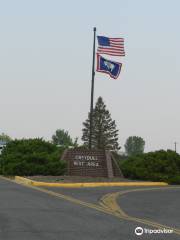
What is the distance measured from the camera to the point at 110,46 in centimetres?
3447

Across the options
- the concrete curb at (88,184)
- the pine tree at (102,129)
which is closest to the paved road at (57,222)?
the concrete curb at (88,184)

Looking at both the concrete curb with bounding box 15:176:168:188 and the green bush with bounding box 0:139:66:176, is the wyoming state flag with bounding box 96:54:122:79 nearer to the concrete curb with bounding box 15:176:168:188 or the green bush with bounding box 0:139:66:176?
the green bush with bounding box 0:139:66:176

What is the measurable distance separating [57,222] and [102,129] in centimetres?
12456

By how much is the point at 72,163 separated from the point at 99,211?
1614cm

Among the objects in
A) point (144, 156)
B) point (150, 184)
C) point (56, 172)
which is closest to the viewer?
point (150, 184)

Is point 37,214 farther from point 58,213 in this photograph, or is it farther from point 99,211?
point 99,211

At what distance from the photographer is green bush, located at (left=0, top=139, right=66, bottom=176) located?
96.7ft

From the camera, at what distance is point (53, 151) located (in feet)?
110

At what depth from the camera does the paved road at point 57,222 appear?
33.7 feet

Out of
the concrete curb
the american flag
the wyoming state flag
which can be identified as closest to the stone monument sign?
the concrete curb

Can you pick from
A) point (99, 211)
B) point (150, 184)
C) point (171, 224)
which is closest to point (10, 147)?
point (150, 184)

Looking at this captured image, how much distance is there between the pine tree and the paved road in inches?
4589

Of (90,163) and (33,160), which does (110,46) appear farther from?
(33,160)

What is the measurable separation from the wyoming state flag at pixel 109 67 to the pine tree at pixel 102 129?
97589mm
